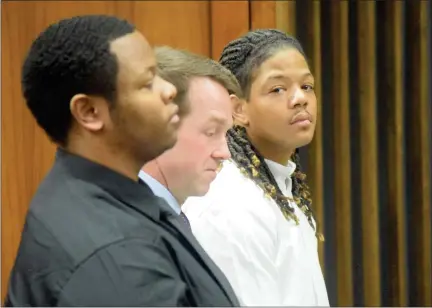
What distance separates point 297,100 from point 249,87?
0.20 feet

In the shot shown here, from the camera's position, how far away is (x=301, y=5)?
121 centimetres

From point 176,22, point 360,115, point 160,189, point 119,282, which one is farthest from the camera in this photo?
point 360,115

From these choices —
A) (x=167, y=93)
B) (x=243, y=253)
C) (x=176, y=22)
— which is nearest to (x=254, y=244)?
(x=243, y=253)

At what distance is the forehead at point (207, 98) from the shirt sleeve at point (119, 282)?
8.2 inches

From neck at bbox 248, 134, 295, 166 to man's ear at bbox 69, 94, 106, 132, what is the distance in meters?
0.34

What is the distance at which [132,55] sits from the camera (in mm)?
503

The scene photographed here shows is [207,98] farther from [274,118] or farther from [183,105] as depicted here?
[274,118]

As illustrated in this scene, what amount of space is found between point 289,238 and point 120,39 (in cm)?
34

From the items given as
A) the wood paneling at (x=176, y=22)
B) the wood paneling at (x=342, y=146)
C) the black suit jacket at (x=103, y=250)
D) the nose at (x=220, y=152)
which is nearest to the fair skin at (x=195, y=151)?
the nose at (x=220, y=152)

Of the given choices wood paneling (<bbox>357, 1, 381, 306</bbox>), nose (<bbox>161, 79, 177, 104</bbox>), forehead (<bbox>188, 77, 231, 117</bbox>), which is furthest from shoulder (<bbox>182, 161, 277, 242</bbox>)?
wood paneling (<bbox>357, 1, 381, 306</bbox>)

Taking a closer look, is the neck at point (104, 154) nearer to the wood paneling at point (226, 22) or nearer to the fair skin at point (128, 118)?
the fair skin at point (128, 118)

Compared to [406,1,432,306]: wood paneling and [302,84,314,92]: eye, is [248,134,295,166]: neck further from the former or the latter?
[406,1,432,306]: wood paneling

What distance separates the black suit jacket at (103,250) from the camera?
0.46 m

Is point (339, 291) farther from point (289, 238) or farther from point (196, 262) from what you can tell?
point (196, 262)
